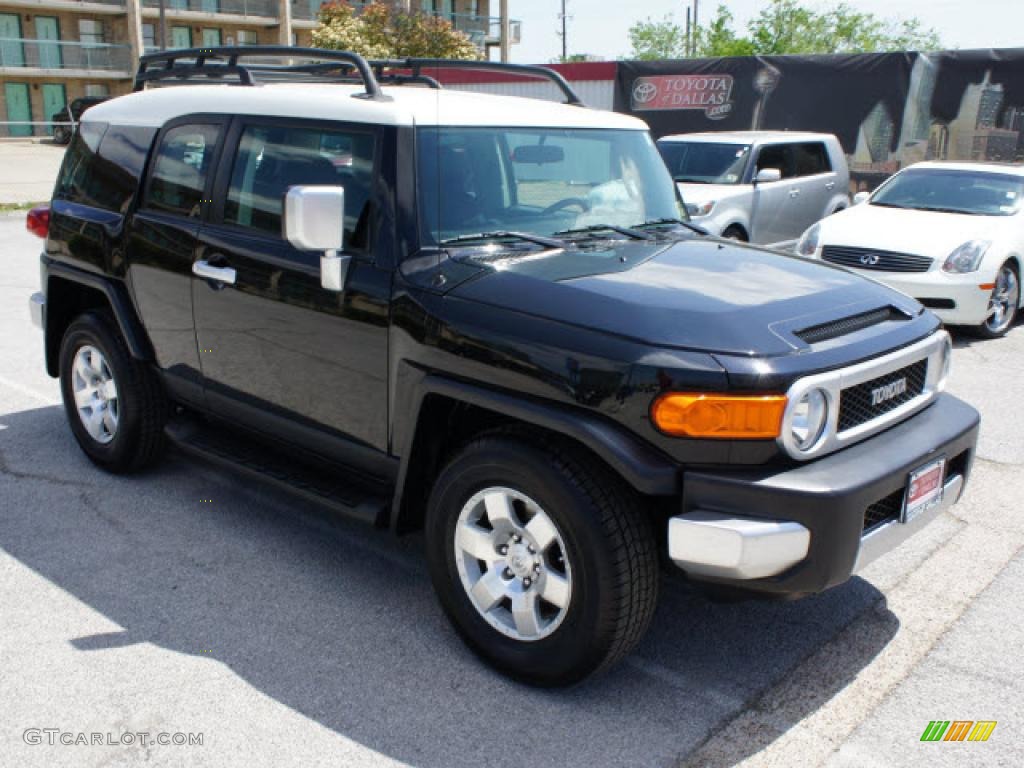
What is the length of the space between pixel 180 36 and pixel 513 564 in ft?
172

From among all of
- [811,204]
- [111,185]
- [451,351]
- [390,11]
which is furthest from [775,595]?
[390,11]

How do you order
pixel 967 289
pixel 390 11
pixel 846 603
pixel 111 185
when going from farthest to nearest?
pixel 390 11 < pixel 967 289 < pixel 111 185 < pixel 846 603

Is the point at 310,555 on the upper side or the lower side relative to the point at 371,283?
lower

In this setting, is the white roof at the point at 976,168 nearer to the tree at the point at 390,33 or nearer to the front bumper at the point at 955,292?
the front bumper at the point at 955,292

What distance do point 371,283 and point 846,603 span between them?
7.32ft

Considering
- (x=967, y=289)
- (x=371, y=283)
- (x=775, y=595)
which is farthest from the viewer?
(x=967, y=289)

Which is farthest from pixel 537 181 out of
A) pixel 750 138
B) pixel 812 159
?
pixel 812 159

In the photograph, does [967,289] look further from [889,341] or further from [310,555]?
[310,555]

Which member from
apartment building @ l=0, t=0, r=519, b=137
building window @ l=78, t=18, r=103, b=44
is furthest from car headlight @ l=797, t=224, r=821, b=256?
building window @ l=78, t=18, r=103, b=44

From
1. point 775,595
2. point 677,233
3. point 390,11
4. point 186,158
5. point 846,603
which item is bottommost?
point 846,603

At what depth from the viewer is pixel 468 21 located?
55438 millimetres

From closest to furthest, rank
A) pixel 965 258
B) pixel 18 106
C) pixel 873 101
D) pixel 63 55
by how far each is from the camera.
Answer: pixel 965 258, pixel 873 101, pixel 18 106, pixel 63 55

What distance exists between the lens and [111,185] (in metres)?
4.87

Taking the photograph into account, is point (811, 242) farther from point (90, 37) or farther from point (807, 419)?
point (90, 37)
